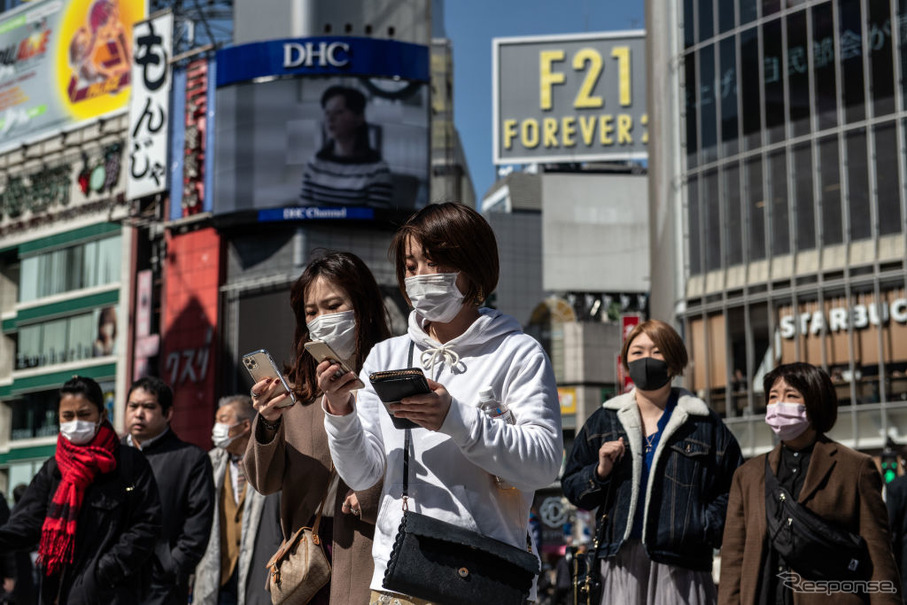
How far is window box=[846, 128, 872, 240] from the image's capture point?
28.6m

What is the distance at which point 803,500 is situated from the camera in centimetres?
575

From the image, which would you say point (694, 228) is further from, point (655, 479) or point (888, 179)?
point (655, 479)

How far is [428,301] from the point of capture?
11.0ft

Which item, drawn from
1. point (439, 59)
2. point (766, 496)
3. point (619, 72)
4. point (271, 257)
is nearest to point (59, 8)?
point (271, 257)

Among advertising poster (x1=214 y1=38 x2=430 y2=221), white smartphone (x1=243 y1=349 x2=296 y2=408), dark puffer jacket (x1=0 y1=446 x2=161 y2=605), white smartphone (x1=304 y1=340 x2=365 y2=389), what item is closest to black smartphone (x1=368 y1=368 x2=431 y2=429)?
white smartphone (x1=304 y1=340 x2=365 y2=389)

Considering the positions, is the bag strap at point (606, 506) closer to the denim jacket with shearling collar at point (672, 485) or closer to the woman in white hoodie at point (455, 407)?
the denim jacket with shearling collar at point (672, 485)

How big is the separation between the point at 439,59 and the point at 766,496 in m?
70.7

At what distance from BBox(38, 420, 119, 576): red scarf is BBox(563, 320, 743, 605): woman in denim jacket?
7.62 feet

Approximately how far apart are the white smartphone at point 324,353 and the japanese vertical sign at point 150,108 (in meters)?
45.0

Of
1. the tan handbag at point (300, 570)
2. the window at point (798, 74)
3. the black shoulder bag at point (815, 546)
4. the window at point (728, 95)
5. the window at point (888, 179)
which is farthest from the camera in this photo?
the window at point (728, 95)

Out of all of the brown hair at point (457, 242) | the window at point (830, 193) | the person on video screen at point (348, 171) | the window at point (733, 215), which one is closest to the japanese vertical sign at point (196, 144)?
the person on video screen at point (348, 171)

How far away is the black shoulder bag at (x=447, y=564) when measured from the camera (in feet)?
10.2

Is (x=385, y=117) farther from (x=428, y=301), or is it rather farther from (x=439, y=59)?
(x=428, y=301)

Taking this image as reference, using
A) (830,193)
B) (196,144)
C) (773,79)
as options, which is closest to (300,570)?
(830,193)
